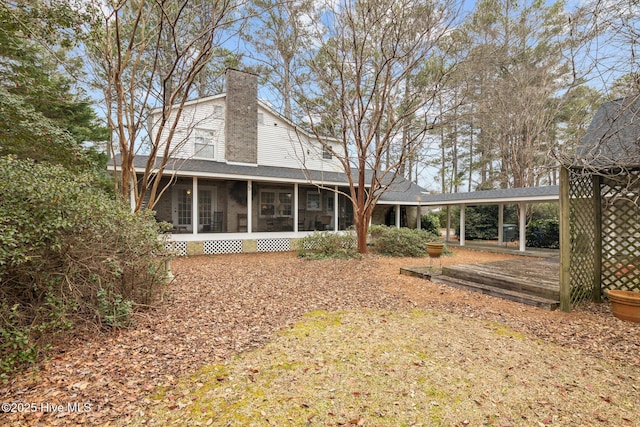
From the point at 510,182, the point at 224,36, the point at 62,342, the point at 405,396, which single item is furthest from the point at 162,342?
the point at 510,182

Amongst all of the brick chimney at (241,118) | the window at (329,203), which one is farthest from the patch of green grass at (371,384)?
the window at (329,203)

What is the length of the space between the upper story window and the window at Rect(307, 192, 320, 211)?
15.8 feet

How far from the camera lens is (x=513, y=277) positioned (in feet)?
20.0

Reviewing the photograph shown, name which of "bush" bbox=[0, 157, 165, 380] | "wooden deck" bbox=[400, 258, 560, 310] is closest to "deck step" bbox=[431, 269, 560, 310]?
"wooden deck" bbox=[400, 258, 560, 310]

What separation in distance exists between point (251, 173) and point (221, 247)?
3072 millimetres

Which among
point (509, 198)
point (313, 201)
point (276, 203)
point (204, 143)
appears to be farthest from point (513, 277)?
point (204, 143)

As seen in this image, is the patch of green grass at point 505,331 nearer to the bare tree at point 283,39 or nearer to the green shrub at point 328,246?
the green shrub at point 328,246

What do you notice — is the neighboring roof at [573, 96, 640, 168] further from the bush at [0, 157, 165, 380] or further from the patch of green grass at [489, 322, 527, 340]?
the bush at [0, 157, 165, 380]

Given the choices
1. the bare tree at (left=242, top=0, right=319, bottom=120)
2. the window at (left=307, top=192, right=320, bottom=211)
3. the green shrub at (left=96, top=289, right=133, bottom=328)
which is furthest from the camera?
the window at (left=307, top=192, right=320, bottom=211)

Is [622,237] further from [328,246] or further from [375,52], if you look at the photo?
[375,52]

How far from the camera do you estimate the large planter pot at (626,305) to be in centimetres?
427

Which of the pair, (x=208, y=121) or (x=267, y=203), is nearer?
(x=208, y=121)

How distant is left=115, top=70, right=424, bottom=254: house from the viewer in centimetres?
1129

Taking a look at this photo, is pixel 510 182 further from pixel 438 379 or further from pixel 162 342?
pixel 162 342
